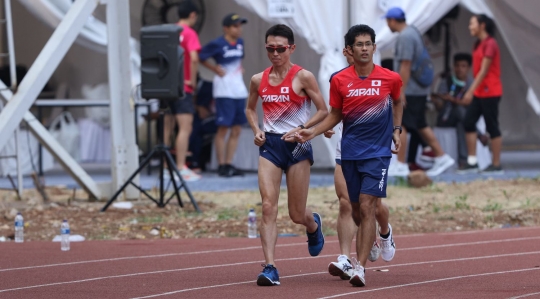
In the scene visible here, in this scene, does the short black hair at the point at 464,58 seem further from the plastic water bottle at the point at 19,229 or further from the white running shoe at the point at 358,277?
the white running shoe at the point at 358,277

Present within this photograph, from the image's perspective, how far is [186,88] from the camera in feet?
50.8

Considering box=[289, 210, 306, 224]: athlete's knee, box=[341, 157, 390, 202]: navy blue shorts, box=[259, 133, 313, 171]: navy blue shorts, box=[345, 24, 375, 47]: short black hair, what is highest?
box=[345, 24, 375, 47]: short black hair

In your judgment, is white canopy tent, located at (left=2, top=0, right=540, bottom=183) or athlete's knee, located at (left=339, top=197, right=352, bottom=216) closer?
athlete's knee, located at (left=339, top=197, right=352, bottom=216)

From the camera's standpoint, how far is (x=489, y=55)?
1586 cm

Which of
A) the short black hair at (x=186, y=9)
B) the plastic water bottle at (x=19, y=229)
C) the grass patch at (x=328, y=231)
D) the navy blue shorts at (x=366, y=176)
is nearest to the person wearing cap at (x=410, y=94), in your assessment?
the short black hair at (x=186, y=9)

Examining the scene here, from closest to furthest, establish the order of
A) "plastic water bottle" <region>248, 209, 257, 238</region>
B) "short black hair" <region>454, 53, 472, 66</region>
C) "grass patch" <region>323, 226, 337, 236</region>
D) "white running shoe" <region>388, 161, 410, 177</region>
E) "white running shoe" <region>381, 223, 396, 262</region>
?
"white running shoe" <region>381, 223, 396, 262</region>
"plastic water bottle" <region>248, 209, 257, 238</region>
"grass patch" <region>323, 226, 337, 236</region>
"white running shoe" <region>388, 161, 410, 177</region>
"short black hair" <region>454, 53, 472, 66</region>

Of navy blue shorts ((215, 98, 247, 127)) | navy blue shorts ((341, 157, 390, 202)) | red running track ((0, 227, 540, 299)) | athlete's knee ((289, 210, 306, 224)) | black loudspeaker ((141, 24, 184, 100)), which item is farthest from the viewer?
navy blue shorts ((215, 98, 247, 127))

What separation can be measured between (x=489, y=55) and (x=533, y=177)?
186cm

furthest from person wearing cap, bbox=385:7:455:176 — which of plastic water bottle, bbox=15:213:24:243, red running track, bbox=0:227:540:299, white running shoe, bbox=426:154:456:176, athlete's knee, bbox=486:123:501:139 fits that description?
plastic water bottle, bbox=15:213:24:243

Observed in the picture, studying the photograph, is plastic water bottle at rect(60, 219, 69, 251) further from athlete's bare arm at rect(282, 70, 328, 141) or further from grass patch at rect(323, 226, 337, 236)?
athlete's bare arm at rect(282, 70, 328, 141)

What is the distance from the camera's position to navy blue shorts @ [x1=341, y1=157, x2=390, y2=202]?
26.3ft

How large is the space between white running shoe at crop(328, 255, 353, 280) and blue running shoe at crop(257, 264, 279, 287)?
0.44 meters

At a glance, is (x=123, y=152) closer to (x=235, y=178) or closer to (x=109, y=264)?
(x=235, y=178)

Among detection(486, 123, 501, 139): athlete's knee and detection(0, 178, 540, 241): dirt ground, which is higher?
detection(486, 123, 501, 139): athlete's knee
